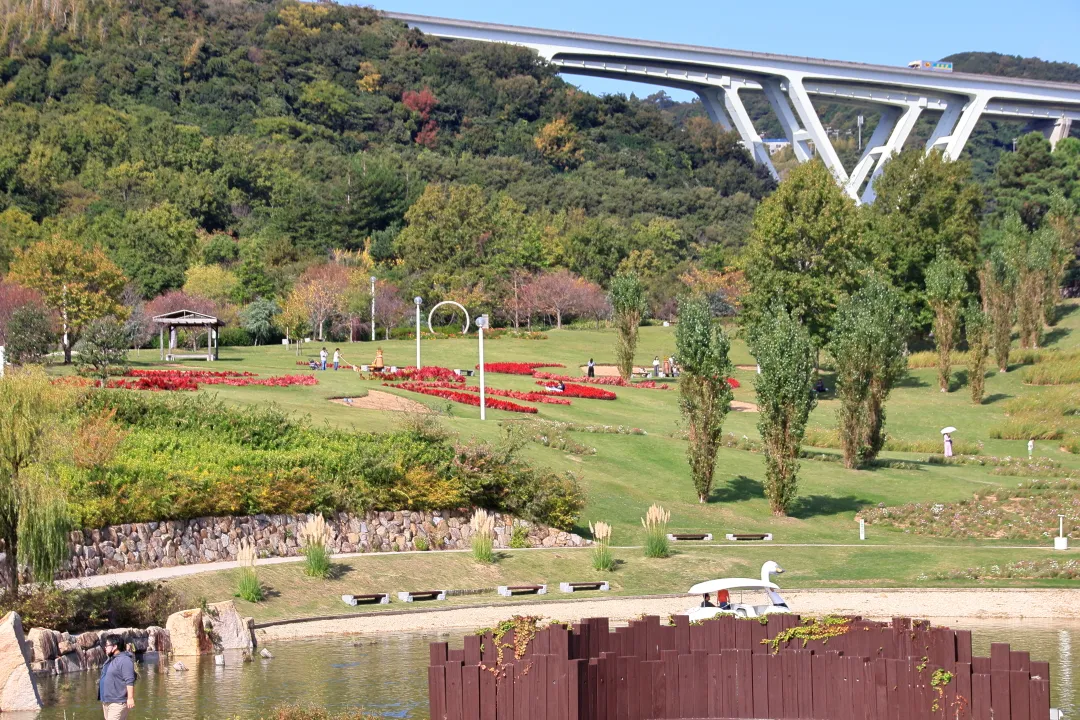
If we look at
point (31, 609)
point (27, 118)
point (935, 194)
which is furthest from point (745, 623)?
point (27, 118)

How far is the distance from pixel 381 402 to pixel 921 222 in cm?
4931

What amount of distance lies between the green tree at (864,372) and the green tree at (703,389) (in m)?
7.52

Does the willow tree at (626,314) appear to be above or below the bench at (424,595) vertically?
above

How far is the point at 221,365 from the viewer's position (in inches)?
2603

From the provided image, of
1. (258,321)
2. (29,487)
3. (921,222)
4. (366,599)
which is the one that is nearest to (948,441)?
(366,599)

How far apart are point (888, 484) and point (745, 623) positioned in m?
30.3

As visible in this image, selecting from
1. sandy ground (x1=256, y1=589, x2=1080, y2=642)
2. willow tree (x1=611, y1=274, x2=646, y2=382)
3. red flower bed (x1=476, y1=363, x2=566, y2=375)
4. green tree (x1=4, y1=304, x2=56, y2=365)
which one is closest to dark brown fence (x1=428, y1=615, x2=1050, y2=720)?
sandy ground (x1=256, y1=589, x2=1080, y2=642)

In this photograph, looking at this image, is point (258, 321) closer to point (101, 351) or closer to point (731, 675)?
point (101, 351)

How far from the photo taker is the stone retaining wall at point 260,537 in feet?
99.5

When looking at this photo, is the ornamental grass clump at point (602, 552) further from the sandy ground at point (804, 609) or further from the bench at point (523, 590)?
the sandy ground at point (804, 609)

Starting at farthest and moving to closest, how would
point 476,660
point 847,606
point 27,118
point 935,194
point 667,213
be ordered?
point 667,213
point 27,118
point 935,194
point 847,606
point 476,660

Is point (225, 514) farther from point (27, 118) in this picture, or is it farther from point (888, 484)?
point (27, 118)

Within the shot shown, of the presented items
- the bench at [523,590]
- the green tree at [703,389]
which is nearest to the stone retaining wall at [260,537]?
the bench at [523,590]

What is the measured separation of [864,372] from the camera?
5116 cm
